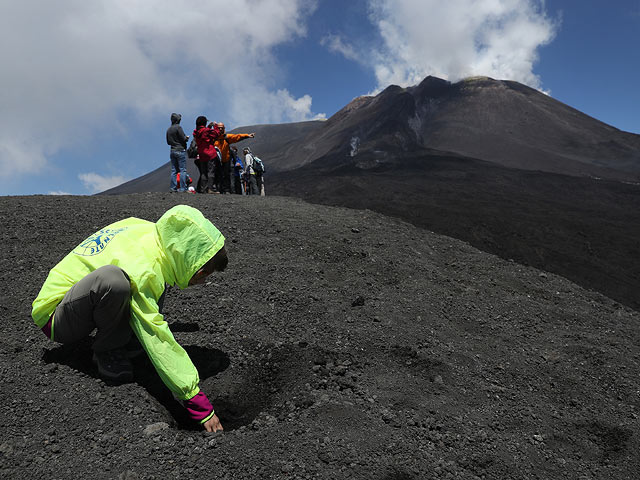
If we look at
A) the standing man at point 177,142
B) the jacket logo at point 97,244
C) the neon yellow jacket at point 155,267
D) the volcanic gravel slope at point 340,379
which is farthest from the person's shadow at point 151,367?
the standing man at point 177,142

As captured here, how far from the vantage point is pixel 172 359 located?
2.21 m

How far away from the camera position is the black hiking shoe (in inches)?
99.8

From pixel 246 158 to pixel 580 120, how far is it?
5326 centimetres

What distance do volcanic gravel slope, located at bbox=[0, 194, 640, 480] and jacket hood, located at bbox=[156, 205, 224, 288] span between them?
2.78 ft

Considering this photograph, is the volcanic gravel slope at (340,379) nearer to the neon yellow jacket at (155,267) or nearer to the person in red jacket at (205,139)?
the neon yellow jacket at (155,267)

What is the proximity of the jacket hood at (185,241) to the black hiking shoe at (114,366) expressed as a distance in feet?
2.38

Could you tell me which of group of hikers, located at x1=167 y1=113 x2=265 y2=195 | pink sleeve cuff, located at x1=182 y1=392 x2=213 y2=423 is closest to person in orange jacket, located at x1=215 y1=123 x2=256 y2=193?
group of hikers, located at x1=167 y1=113 x2=265 y2=195

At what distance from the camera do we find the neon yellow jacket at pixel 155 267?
2.21 metres

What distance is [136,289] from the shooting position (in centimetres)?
227

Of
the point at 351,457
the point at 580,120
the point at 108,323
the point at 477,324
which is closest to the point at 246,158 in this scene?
the point at 477,324

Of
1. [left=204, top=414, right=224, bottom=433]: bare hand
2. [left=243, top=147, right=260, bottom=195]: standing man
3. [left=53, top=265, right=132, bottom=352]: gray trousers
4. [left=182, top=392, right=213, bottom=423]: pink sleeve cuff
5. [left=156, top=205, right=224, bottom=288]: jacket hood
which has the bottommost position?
[left=204, top=414, right=224, bottom=433]: bare hand

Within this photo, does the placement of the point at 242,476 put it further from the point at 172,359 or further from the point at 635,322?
the point at 635,322

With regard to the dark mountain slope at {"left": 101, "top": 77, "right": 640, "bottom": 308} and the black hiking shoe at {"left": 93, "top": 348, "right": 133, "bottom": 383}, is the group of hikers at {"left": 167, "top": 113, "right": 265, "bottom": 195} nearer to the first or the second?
the dark mountain slope at {"left": 101, "top": 77, "right": 640, "bottom": 308}

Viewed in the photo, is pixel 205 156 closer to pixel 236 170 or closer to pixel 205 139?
pixel 205 139
